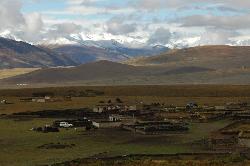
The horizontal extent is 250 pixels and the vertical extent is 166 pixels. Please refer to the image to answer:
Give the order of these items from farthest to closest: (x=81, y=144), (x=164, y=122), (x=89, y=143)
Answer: (x=164, y=122) < (x=89, y=143) < (x=81, y=144)

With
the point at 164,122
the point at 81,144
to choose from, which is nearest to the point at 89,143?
the point at 81,144

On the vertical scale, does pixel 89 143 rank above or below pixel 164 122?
below

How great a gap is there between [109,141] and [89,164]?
1679 centimetres

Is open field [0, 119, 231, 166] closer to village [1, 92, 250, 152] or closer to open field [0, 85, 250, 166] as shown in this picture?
open field [0, 85, 250, 166]

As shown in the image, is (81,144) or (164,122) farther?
(164,122)

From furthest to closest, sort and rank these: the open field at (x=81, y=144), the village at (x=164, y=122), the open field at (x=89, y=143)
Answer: the village at (x=164, y=122) < the open field at (x=81, y=144) < the open field at (x=89, y=143)

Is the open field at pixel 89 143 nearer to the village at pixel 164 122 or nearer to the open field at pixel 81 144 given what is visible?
the open field at pixel 81 144

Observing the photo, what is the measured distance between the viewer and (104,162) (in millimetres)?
46688

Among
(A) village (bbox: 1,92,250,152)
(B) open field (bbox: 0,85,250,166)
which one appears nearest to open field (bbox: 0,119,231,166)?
(B) open field (bbox: 0,85,250,166)

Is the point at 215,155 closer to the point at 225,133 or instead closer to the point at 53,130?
the point at 225,133

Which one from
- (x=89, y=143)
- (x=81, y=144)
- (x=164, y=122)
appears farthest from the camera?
(x=164, y=122)

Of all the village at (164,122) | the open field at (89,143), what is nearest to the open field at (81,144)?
the open field at (89,143)

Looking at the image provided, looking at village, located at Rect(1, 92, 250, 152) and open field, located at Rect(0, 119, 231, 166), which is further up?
village, located at Rect(1, 92, 250, 152)

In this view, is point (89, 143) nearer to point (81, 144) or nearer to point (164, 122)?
point (81, 144)
